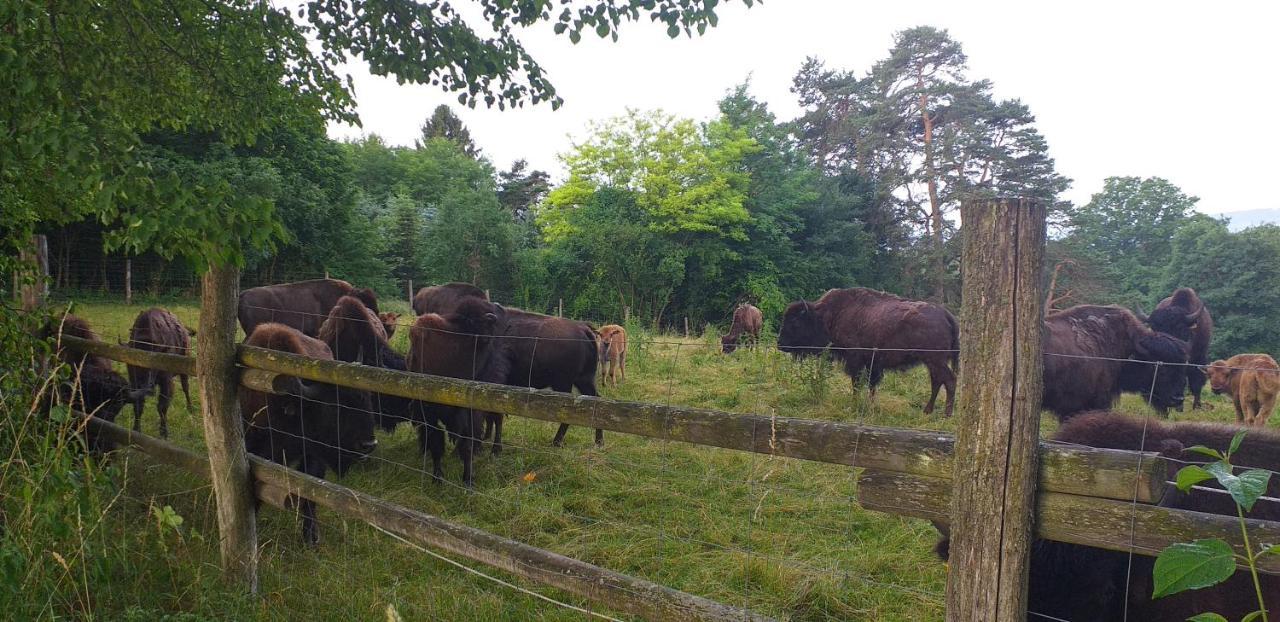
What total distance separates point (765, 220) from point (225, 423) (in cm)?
3227

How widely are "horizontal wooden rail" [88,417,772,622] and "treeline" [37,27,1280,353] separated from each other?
943 inches

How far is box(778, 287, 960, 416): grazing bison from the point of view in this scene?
988 cm

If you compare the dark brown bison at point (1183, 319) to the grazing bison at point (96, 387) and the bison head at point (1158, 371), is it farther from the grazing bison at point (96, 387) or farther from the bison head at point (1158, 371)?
the grazing bison at point (96, 387)

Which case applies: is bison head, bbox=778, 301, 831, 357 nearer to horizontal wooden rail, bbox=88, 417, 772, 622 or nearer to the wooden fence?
horizontal wooden rail, bbox=88, 417, 772, 622

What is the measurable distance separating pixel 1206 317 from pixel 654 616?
13263 mm

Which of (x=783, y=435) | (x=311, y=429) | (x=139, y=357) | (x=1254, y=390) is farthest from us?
(x=1254, y=390)

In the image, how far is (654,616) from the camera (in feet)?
7.22

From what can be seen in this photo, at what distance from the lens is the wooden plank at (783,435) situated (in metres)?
1.61

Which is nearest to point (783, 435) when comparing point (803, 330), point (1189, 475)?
point (1189, 475)

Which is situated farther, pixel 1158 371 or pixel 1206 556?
pixel 1158 371

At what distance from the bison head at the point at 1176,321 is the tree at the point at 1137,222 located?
2535 cm

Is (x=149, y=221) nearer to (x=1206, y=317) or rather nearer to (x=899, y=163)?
(x=1206, y=317)

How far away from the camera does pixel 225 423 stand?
11.7 feet

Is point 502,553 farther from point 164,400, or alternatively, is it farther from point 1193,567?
point 164,400
